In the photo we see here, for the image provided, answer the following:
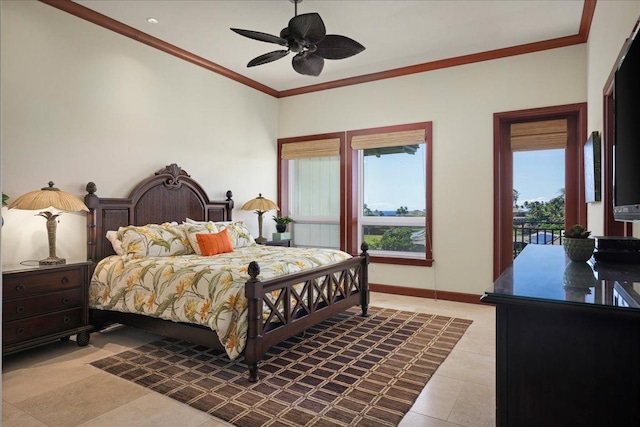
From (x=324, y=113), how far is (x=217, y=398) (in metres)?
4.40

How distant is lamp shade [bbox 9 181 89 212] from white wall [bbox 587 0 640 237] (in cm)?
395

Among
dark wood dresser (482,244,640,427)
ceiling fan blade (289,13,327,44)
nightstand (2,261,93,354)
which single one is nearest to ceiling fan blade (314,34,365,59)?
ceiling fan blade (289,13,327,44)

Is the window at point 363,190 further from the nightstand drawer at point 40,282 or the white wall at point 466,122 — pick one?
the nightstand drawer at point 40,282

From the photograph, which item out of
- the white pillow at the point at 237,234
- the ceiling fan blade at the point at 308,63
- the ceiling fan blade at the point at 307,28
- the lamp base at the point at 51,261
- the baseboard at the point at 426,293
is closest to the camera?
the ceiling fan blade at the point at 307,28

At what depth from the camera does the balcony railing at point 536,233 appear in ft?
15.0

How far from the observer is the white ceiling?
3.61 meters

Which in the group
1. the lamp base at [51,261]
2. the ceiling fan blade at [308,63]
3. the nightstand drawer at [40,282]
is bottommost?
the nightstand drawer at [40,282]

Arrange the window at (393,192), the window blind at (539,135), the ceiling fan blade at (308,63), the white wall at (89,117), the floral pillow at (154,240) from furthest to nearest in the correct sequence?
the window at (393,192)
the window blind at (539,135)
the floral pillow at (154,240)
the ceiling fan blade at (308,63)
the white wall at (89,117)

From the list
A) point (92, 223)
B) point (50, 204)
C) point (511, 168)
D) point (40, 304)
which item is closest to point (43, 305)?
point (40, 304)

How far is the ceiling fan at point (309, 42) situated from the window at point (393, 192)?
1.87m

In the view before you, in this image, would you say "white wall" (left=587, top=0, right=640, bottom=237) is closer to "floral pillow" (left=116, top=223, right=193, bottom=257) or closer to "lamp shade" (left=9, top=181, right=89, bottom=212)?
"floral pillow" (left=116, top=223, right=193, bottom=257)

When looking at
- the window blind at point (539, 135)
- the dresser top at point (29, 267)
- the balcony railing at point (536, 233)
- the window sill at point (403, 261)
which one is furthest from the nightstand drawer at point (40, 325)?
the window blind at point (539, 135)

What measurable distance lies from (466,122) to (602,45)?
1.83 m

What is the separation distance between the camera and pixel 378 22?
3.95 m
